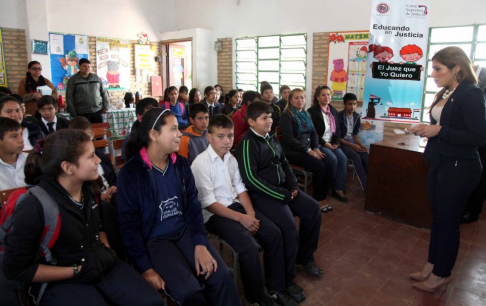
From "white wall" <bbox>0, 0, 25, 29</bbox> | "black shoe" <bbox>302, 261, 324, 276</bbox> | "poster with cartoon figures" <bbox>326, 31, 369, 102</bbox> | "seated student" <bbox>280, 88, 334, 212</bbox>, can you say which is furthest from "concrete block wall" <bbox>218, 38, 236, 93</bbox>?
"black shoe" <bbox>302, 261, 324, 276</bbox>

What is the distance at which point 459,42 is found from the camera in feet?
17.2

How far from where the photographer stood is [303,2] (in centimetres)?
667

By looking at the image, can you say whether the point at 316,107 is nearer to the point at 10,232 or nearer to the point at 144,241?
the point at 144,241

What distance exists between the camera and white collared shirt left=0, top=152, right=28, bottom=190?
7.56 feet

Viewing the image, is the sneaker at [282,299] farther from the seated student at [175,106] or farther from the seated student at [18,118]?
the seated student at [175,106]

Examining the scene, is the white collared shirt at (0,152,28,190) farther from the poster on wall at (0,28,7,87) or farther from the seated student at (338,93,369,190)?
the poster on wall at (0,28,7,87)

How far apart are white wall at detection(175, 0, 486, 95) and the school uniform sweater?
4107mm

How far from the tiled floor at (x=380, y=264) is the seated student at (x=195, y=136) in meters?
1.40

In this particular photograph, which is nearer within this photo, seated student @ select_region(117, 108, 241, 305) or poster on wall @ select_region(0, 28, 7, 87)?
seated student @ select_region(117, 108, 241, 305)

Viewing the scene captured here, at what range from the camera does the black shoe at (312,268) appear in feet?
8.97

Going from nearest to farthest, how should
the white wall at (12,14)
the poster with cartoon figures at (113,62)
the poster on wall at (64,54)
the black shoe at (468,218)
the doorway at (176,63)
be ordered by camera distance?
1. the black shoe at (468,218)
2. the white wall at (12,14)
3. the poster on wall at (64,54)
4. the poster with cartoon figures at (113,62)
5. the doorway at (176,63)

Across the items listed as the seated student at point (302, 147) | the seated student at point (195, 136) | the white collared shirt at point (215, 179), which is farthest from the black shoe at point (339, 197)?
the white collared shirt at point (215, 179)

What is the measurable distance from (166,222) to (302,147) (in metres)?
2.53

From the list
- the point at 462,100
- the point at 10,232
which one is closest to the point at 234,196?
the point at 10,232
